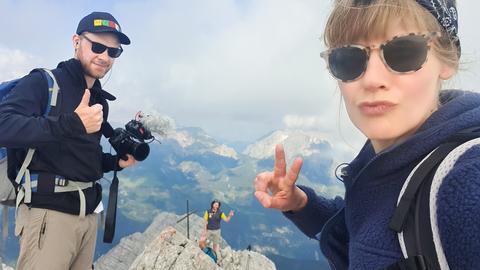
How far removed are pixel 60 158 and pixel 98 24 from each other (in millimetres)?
2270

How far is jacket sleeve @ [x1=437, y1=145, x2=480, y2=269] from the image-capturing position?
1.13m

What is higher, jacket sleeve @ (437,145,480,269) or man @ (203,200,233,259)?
jacket sleeve @ (437,145,480,269)

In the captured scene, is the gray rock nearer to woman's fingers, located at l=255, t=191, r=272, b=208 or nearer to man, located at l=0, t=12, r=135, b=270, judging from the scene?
man, located at l=0, t=12, r=135, b=270

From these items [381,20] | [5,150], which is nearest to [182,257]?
[5,150]

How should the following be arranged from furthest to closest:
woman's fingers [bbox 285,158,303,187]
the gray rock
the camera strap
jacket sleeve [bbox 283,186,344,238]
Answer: the gray rock < the camera strap < jacket sleeve [bbox 283,186,344,238] < woman's fingers [bbox 285,158,303,187]

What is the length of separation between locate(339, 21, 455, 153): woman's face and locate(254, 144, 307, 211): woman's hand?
0.74 meters

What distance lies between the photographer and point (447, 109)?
156cm

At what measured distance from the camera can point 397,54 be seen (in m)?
1.63

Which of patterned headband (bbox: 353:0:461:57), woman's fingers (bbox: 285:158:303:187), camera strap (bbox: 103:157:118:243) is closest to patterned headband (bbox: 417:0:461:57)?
patterned headband (bbox: 353:0:461:57)

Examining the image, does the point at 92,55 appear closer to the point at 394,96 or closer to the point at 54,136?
the point at 54,136

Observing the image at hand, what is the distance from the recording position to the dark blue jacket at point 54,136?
3605 millimetres

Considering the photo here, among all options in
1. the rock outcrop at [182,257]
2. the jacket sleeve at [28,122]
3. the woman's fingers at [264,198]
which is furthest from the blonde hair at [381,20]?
the rock outcrop at [182,257]

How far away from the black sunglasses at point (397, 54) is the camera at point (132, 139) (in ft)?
13.8

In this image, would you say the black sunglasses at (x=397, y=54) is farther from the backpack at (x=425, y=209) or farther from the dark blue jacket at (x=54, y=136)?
the dark blue jacket at (x=54, y=136)
